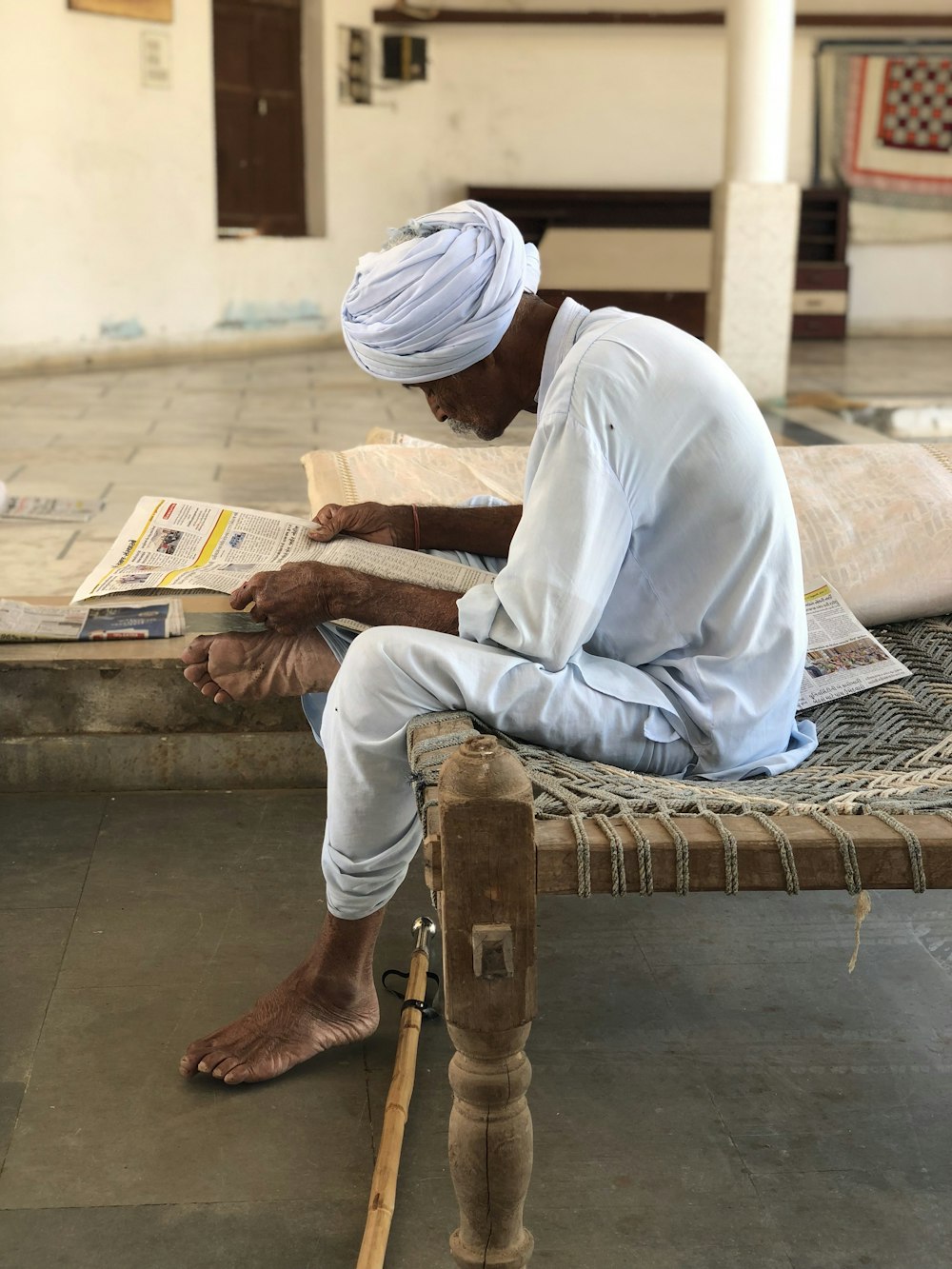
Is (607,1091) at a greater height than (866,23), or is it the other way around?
(866,23)

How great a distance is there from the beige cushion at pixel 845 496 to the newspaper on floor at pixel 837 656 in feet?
0.30

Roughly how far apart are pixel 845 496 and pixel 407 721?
1.45 m

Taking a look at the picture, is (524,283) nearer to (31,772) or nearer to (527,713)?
(527,713)

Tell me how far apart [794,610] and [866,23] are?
33.6ft

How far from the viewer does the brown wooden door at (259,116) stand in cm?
931

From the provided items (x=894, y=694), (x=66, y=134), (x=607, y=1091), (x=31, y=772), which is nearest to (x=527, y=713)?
(x=607, y=1091)

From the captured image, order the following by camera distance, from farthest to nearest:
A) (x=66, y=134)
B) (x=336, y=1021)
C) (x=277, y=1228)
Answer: (x=66, y=134) → (x=336, y=1021) → (x=277, y=1228)

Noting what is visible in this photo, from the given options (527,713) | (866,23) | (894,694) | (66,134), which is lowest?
(894,694)

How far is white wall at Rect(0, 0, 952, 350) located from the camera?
8133 mm

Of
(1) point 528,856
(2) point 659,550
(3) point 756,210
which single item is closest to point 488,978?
(1) point 528,856

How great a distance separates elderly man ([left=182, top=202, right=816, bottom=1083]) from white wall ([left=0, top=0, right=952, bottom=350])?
7082 millimetres

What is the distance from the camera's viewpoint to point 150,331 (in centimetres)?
895

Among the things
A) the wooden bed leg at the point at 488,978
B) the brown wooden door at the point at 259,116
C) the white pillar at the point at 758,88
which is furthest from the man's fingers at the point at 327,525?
the brown wooden door at the point at 259,116

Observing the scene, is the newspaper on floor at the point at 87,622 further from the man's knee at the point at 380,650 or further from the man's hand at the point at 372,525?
the man's knee at the point at 380,650
